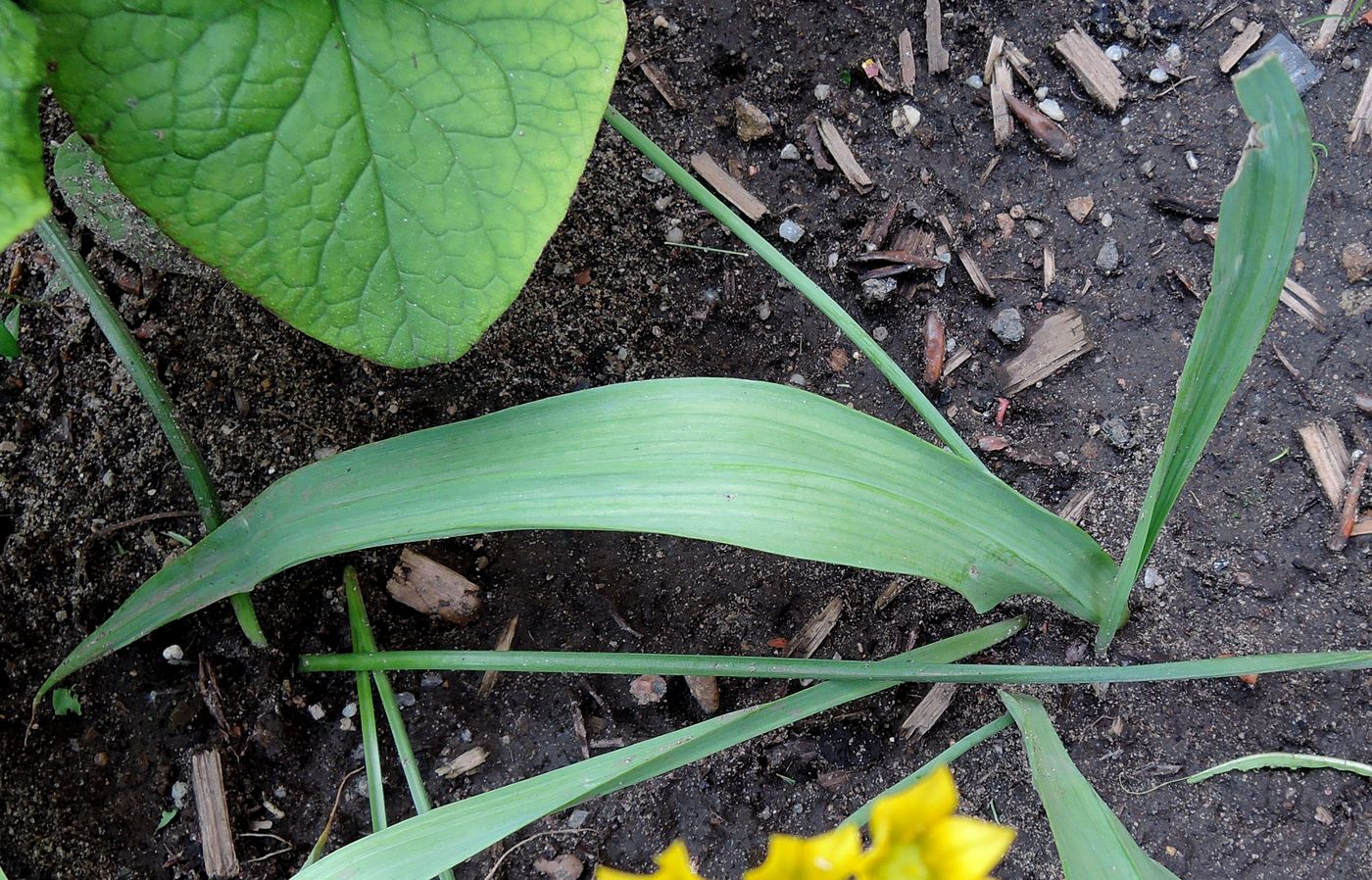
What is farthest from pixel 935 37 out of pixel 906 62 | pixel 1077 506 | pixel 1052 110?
pixel 1077 506

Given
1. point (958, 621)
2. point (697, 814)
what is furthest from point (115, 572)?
point (958, 621)

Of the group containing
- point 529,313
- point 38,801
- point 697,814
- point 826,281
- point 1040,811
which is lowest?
point 38,801

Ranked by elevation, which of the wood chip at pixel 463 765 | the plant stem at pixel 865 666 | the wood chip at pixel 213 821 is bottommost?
the wood chip at pixel 213 821

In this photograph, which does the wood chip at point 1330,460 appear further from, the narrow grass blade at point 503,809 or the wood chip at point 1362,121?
the narrow grass blade at point 503,809

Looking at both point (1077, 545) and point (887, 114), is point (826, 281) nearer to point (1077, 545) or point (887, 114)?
point (887, 114)

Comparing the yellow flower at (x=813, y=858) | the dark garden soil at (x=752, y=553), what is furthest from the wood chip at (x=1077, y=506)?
the yellow flower at (x=813, y=858)

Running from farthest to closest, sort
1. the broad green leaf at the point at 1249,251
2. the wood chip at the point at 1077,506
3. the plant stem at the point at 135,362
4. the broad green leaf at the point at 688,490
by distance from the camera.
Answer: the wood chip at the point at 1077,506
the plant stem at the point at 135,362
the broad green leaf at the point at 688,490
the broad green leaf at the point at 1249,251

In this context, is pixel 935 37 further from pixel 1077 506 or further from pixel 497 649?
pixel 497 649
